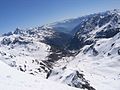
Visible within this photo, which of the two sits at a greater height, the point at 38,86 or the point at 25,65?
the point at 38,86

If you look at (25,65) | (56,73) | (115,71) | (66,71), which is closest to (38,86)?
(66,71)

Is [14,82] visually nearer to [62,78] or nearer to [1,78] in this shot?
[1,78]

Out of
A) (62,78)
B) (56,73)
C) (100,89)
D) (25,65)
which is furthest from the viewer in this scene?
(25,65)

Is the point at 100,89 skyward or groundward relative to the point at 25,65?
skyward

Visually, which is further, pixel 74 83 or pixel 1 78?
pixel 74 83

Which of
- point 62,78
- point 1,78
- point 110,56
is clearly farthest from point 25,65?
point 1,78

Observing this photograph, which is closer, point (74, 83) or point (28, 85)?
point (28, 85)

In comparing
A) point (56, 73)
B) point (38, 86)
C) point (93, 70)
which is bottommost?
point (93, 70)

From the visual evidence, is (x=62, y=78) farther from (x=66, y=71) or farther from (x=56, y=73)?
(x=56, y=73)

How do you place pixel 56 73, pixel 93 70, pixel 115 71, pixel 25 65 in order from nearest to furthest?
pixel 56 73 → pixel 115 71 → pixel 93 70 → pixel 25 65
